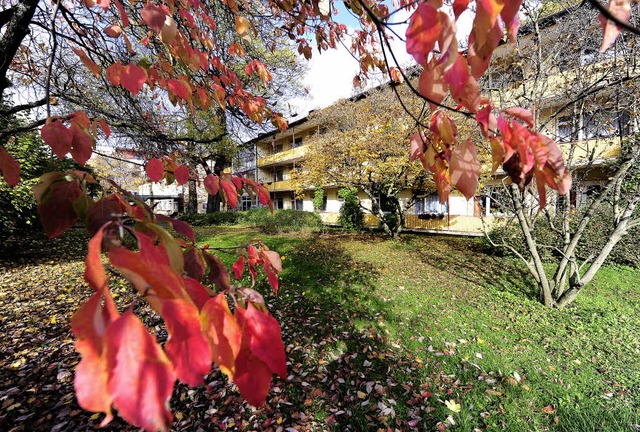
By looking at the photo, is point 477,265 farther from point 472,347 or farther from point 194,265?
point 194,265

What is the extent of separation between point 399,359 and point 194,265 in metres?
3.31

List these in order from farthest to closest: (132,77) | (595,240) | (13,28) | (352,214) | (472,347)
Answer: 1. (352,214)
2. (595,240)
3. (472,347)
4. (13,28)
5. (132,77)

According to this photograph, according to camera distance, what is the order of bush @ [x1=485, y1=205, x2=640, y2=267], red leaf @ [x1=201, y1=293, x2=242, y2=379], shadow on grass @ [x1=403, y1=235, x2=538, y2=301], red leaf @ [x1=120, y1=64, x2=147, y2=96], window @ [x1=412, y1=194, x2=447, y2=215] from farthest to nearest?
1. window @ [x1=412, y1=194, x2=447, y2=215]
2. bush @ [x1=485, y1=205, x2=640, y2=267]
3. shadow on grass @ [x1=403, y1=235, x2=538, y2=301]
4. red leaf @ [x1=120, y1=64, x2=147, y2=96]
5. red leaf @ [x1=201, y1=293, x2=242, y2=379]

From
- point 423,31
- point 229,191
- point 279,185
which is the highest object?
point 279,185

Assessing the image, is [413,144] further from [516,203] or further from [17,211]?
[17,211]

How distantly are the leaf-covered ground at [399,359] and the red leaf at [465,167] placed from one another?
251 centimetres

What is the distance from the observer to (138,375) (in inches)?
17.0

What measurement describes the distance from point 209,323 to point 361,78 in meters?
3.39

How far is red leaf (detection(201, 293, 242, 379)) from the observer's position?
1.90ft

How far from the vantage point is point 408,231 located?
15227mm

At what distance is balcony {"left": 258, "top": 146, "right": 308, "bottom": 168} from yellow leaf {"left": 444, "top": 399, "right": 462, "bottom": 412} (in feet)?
63.9

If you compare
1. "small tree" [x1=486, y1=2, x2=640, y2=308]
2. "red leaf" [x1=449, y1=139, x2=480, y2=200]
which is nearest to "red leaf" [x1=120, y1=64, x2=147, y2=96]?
"red leaf" [x1=449, y1=139, x2=480, y2=200]

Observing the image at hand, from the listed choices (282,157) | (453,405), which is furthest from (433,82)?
(282,157)

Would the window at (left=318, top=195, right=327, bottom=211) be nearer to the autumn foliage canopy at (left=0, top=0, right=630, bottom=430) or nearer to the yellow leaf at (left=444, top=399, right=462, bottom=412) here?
the yellow leaf at (left=444, top=399, right=462, bottom=412)
